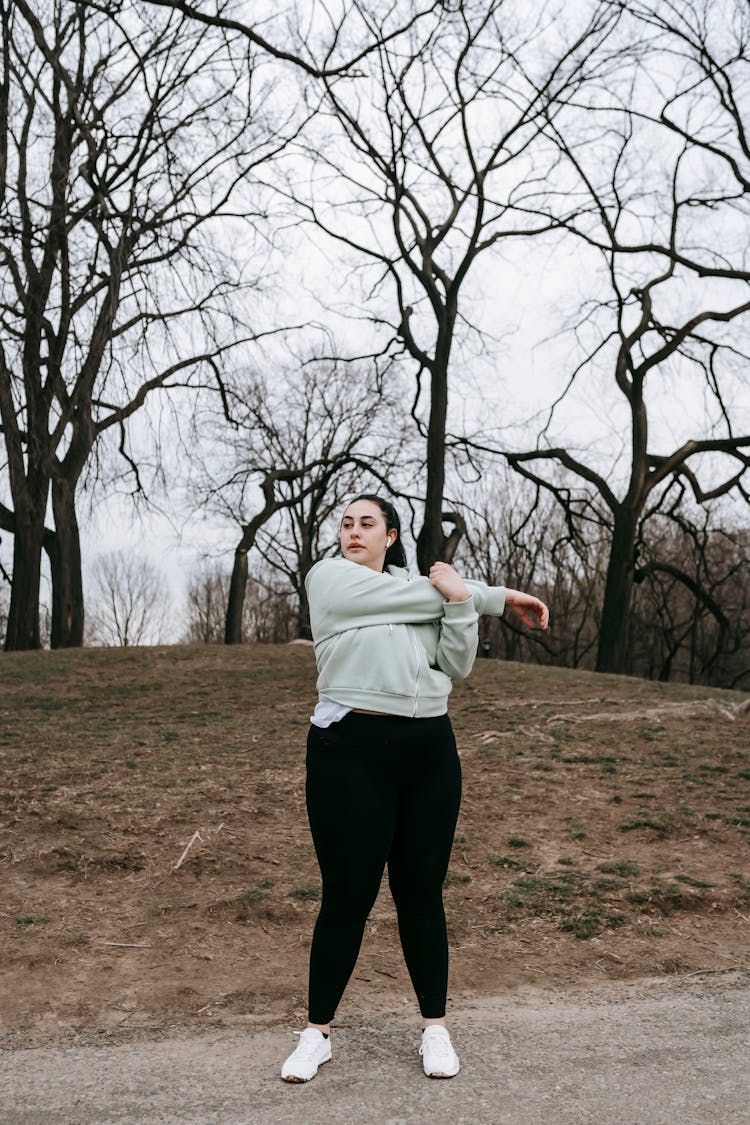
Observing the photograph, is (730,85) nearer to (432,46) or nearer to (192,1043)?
(432,46)

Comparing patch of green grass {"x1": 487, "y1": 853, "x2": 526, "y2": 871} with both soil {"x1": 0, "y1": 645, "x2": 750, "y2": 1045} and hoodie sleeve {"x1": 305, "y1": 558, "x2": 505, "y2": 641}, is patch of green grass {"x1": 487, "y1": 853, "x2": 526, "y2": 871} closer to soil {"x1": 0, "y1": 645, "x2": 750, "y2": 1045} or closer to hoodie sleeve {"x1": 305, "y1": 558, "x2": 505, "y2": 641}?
soil {"x1": 0, "y1": 645, "x2": 750, "y2": 1045}

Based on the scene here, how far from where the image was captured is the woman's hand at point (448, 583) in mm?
3021

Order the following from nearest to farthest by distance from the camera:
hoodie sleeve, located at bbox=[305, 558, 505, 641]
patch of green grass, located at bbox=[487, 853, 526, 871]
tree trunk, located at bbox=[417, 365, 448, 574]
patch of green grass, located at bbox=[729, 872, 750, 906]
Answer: hoodie sleeve, located at bbox=[305, 558, 505, 641] < patch of green grass, located at bbox=[729, 872, 750, 906] < patch of green grass, located at bbox=[487, 853, 526, 871] < tree trunk, located at bbox=[417, 365, 448, 574]

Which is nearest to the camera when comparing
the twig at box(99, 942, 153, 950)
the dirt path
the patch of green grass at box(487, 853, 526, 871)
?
the dirt path

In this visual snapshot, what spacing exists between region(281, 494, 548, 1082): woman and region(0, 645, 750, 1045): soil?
2.58ft

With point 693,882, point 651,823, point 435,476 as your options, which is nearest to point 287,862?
point 693,882

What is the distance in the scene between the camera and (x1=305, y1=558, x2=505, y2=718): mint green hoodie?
295 centimetres

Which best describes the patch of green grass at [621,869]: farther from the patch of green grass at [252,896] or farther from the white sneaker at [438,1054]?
the white sneaker at [438,1054]

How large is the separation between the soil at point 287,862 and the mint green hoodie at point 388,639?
143cm

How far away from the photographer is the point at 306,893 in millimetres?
4984

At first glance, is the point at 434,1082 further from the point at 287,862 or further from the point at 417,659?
the point at 287,862

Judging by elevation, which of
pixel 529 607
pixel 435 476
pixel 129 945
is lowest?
pixel 129 945

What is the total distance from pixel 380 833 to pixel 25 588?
46.3 ft

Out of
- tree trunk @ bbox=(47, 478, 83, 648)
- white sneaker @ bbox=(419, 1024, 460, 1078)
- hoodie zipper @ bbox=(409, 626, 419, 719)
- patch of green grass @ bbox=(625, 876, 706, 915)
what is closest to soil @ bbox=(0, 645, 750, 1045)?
patch of green grass @ bbox=(625, 876, 706, 915)
